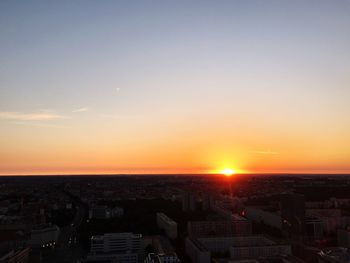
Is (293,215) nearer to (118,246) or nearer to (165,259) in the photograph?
(118,246)

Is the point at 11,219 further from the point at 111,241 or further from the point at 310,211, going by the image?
the point at 310,211

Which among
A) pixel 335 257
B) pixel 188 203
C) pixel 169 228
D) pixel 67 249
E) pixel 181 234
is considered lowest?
pixel 67 249

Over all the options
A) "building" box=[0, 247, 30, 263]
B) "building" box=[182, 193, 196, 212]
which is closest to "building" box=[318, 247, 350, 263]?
"building" box=[0, 247, 30, 263]

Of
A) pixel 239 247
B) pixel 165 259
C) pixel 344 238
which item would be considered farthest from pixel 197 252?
pixel 344 238

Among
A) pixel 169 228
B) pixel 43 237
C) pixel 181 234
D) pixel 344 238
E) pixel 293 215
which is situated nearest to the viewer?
pixel 344 238

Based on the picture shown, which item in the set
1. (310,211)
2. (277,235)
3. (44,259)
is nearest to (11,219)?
(44,259)

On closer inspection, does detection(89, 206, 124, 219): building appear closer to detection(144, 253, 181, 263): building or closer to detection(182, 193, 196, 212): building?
detection(182, 193, 196, 212): building
